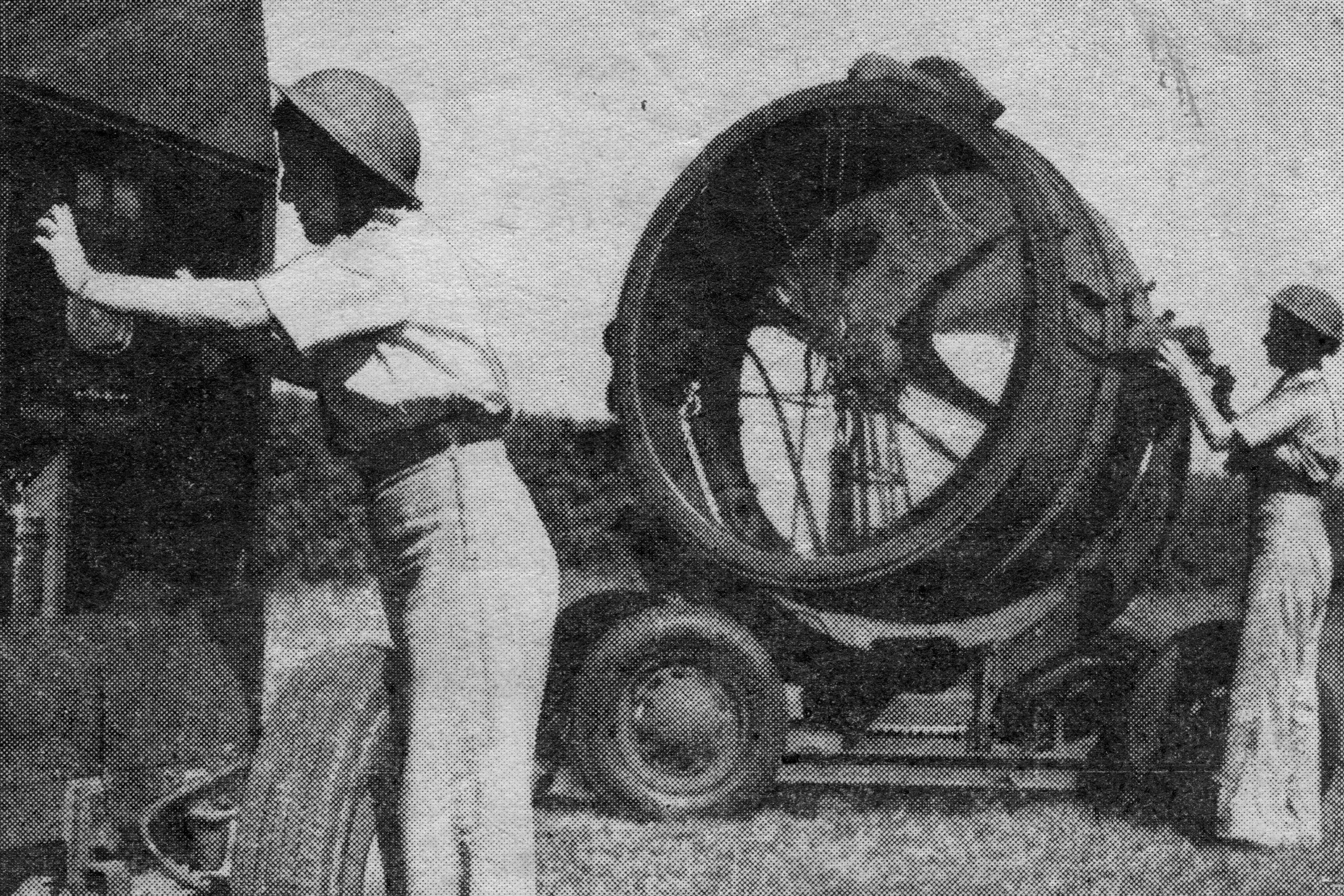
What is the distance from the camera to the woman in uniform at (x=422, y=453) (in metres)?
2.14

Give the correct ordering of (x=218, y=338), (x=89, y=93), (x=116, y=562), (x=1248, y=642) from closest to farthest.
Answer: (x=218, y=338), (x=89, y=93), (x=116, y=562), (x=1248, y=642)

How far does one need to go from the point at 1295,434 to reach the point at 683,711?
166 cm

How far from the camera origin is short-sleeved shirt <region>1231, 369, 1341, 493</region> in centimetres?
388

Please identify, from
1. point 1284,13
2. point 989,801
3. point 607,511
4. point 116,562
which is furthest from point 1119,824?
point 116,562

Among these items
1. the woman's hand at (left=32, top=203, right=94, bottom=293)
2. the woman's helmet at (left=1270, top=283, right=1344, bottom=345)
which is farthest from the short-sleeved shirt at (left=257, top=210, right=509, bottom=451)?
the woman's helmet at (left=1270, top=283, right=1344, bottom=345)

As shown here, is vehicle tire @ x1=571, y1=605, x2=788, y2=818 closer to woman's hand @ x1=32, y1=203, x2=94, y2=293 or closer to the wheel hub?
the wheel hub

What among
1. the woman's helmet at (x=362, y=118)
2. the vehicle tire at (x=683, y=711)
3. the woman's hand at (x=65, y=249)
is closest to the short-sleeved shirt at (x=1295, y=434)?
the vehicle tire at (x=683, y=711)

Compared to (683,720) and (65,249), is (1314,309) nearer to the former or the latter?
(683,720)

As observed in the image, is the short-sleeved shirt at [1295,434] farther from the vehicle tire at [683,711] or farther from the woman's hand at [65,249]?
the woman's hand at [65,249]

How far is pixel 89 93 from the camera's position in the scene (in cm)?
262

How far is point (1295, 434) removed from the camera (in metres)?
3.92

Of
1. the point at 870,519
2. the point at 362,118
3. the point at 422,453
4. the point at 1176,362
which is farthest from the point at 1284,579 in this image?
the point at 362,118

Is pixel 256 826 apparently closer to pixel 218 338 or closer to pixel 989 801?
pixel 218 338

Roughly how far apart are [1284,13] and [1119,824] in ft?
7.21
